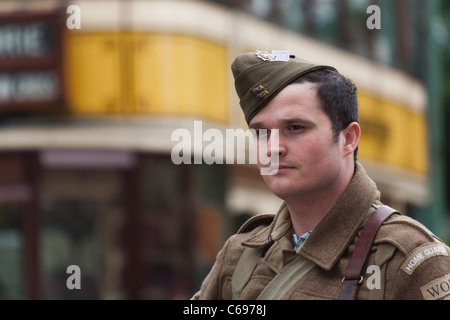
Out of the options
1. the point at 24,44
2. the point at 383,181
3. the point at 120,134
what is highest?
the point at 24,44

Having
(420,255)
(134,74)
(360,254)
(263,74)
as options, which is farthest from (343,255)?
(134,74)

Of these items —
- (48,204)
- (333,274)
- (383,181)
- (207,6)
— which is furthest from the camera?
(383,181)

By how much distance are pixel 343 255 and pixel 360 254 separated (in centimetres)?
8

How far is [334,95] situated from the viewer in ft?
8.55

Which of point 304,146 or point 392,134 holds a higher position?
point 304,146

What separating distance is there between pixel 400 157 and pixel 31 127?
799cm

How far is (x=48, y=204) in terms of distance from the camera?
1191 cm

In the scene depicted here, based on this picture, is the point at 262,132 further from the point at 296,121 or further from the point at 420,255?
the point at 420,255

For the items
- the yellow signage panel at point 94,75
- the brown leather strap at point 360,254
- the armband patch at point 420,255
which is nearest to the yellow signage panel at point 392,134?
the yellow signage panel at point 94,75

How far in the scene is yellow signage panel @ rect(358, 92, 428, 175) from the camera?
16641 millimetres

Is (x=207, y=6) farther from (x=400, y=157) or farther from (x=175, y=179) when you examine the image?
(x=400, y=157)

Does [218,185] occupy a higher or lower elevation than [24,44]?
lower
